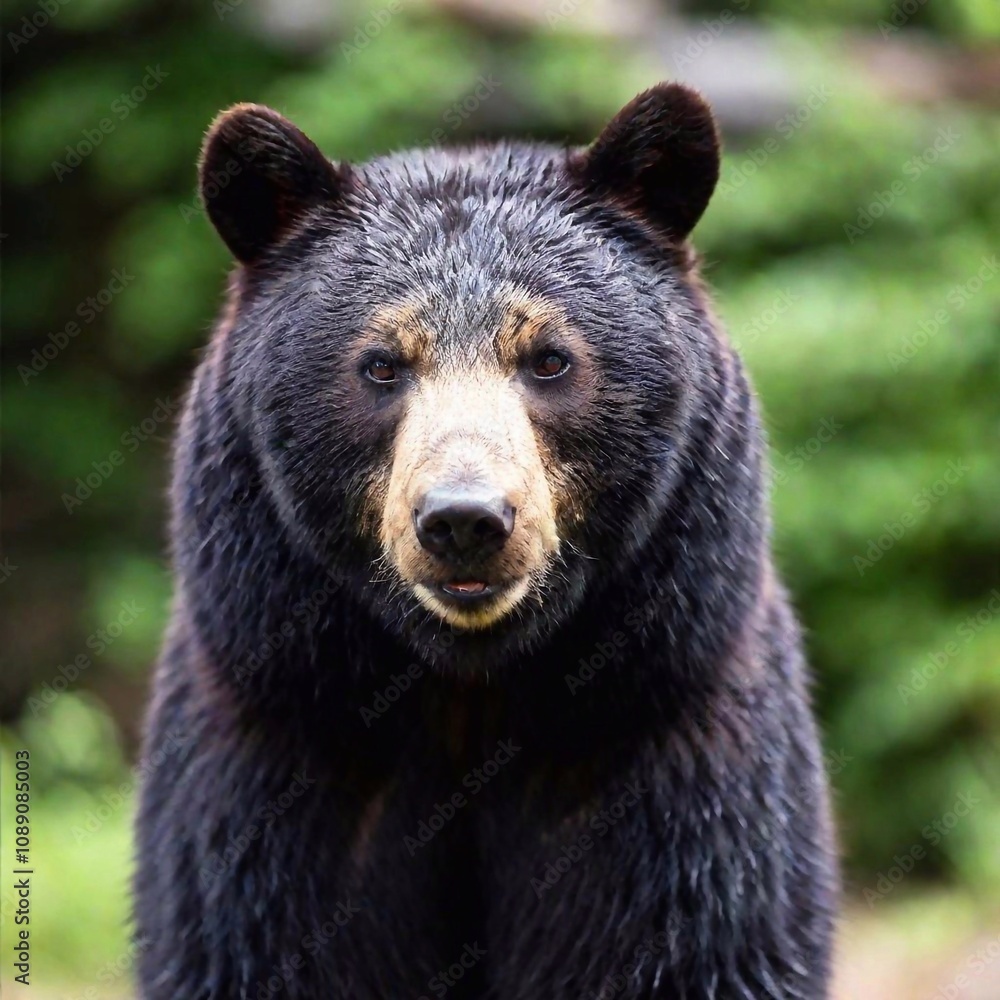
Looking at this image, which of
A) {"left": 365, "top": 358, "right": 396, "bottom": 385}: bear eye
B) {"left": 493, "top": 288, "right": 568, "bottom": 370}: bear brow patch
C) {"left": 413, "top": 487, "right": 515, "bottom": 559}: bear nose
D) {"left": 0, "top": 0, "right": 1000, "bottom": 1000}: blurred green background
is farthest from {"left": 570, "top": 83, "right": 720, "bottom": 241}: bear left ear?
{"left": 0, "top": 0, "right": 1000, "bottom": 1000}: blurred green background

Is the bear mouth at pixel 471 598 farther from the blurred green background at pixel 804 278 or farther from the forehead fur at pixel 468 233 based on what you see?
the blurred green background at pixel 804 278

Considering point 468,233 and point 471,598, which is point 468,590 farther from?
point 468,233

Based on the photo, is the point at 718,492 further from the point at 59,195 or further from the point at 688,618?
the point at 59,195

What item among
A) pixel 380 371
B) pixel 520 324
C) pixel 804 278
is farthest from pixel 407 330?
pixel 804 278

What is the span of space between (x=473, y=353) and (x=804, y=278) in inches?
186

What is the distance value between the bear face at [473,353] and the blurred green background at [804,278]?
3745 millimetres

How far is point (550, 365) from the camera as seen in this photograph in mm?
3145

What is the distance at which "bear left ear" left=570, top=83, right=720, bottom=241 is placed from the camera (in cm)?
330

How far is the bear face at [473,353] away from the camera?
3.03 metres

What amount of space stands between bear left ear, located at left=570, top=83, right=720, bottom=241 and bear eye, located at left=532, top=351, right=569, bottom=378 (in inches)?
20.2

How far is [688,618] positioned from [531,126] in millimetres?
5666

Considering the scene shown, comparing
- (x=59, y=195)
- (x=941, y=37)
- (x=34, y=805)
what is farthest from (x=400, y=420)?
(x=59, y=195)

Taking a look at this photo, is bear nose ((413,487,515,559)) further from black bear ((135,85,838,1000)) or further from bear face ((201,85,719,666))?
black bear ((135,85,838,1000))

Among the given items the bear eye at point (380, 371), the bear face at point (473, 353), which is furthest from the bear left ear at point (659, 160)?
the bear eye at point (380, 371)
